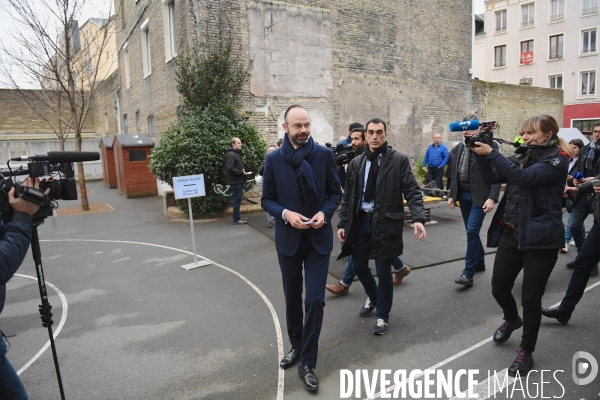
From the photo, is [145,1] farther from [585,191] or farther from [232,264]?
[585,191]

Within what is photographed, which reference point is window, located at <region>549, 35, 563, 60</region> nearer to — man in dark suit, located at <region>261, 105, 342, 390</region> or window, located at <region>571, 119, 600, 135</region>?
window, located at <region>571, 119, 600, 135</region>

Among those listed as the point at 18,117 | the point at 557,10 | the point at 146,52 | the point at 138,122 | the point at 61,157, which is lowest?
the point at 61,157

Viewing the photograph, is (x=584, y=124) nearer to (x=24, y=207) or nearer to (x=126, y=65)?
(x=126, y=65)

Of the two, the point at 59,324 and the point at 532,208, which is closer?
the point at 532,208

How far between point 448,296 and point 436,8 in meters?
16.4

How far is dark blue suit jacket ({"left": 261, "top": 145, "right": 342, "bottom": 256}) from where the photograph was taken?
11.3 feet

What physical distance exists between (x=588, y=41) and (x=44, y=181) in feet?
143

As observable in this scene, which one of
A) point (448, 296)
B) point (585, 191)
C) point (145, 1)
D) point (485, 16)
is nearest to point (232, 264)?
point (448, 296)

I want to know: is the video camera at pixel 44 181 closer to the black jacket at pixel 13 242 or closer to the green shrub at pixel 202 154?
the black jacket at pixel 13 242

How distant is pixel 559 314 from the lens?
4.30 m

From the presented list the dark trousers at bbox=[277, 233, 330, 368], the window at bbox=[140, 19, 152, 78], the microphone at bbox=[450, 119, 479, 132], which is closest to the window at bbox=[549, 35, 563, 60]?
the window at bbox=[140, 19, 152, 78]

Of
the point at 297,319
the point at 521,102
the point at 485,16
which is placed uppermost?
the point at 485,16

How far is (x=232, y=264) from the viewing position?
700 centimetres

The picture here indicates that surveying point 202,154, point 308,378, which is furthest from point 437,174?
point 308,378
